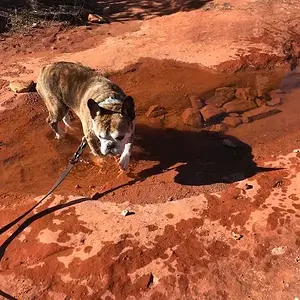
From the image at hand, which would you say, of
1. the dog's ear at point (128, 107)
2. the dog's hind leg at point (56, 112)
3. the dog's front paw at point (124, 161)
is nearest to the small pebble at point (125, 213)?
the dog's front paw at point (124, 161)

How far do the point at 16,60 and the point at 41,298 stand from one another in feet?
24.4

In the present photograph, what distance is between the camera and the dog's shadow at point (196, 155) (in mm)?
6602

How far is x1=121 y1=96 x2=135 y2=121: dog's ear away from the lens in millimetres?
5647

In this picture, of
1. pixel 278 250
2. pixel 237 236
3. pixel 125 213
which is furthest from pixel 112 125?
pixel 278 250

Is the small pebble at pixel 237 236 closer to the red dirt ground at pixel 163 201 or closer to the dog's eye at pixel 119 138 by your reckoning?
the red dirt ground at pixel 163 201

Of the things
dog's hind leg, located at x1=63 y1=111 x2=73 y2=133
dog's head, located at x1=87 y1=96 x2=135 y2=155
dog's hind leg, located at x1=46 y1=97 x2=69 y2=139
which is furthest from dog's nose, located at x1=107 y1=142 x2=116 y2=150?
dog's hind leg, located at x1=63 y1=111 x2=73 y2=133

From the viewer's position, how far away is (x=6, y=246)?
5500 mm

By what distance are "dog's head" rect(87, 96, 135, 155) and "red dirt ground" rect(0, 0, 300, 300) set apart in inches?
32.0

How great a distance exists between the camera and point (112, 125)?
5.87 meters

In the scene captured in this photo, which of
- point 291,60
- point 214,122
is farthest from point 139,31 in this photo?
point 214,122

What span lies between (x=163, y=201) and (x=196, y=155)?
1.40 meters

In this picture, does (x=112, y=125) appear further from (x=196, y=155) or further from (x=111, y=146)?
(x=196, y=155)

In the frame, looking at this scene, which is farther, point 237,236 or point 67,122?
point 67,122

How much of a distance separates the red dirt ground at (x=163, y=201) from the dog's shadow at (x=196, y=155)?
0.02 m
